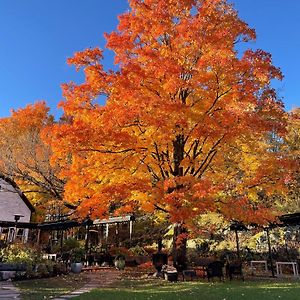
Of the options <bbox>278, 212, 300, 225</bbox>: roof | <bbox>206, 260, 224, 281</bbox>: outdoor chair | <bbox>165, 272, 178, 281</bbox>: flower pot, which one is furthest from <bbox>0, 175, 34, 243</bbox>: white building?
<bbox>278, 212, 300, 225</bbox>: roof

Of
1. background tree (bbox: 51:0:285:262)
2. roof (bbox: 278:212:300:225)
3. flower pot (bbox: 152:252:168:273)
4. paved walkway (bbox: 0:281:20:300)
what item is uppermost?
background tree (bbox: 51:0:285:262)

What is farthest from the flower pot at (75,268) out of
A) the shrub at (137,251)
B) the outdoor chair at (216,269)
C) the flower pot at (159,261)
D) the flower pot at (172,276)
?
the outdoor chair at (216,269)

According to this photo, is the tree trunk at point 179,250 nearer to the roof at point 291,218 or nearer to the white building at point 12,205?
the roof at point 291,218

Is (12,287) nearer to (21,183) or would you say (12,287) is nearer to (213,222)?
(213,222)

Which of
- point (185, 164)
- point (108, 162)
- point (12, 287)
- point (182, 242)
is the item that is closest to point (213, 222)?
point (182, 242)

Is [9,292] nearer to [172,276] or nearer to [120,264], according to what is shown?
[172,276]

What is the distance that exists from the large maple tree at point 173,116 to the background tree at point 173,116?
0.04 m

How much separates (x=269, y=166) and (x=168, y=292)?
550cm

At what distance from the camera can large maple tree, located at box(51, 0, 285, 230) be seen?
434 inches

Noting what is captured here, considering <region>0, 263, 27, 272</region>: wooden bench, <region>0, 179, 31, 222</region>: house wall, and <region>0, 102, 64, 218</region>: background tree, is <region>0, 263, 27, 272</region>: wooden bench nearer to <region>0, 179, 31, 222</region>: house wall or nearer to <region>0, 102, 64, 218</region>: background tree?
<region>0, 102, 64, 218</region>: background tree

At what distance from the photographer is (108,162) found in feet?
39.0

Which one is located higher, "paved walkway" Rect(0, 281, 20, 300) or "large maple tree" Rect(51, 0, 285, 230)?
"large maple tree" Rect(51, 0, 285, 230)

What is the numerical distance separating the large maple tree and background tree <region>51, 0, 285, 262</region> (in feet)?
0.12

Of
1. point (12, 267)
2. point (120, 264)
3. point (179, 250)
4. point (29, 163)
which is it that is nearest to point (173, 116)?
point (179, 250)
